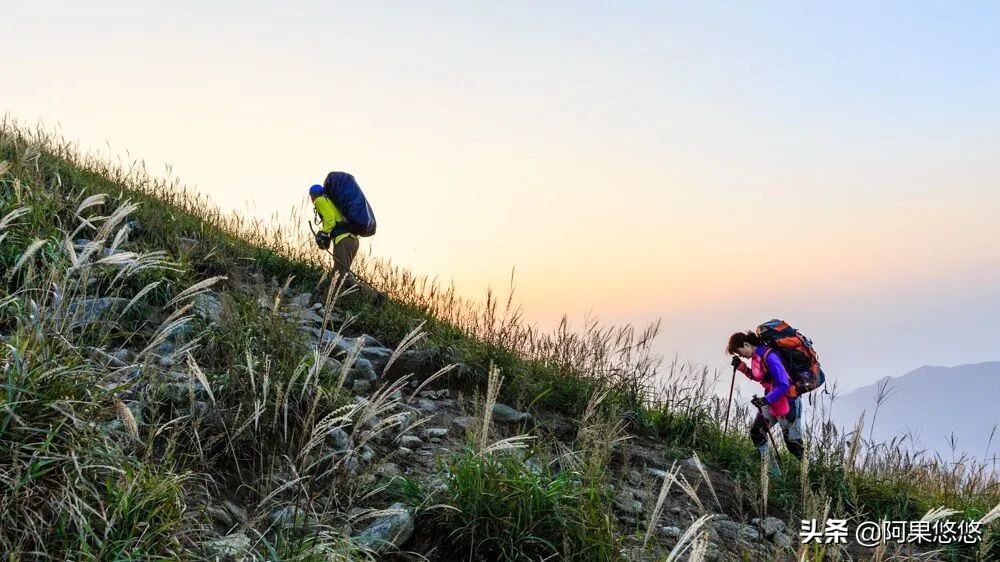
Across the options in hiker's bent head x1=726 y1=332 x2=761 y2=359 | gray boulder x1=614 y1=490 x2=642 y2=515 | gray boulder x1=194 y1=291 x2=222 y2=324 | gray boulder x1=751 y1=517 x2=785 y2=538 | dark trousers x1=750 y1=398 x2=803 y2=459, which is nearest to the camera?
gray boulder x1=614 y1=490 x2=642 y2=515

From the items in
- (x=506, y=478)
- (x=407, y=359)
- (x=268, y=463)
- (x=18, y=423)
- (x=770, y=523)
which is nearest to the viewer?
(x=18, y=423)

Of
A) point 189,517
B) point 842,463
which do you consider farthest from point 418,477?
point 842,463

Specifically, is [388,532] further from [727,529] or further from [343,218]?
[343,218]

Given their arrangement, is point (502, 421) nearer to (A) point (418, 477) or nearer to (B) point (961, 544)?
(A) point (418, 477)

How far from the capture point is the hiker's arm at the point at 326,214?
860cm

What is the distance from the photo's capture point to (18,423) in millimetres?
2742

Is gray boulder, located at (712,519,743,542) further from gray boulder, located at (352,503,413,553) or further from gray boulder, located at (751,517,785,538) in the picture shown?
gray boulder, located at (352,503,413,553)

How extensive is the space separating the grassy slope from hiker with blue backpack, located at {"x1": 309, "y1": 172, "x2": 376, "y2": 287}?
410 mm

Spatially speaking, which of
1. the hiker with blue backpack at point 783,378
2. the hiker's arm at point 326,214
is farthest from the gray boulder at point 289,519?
the hiker's arm at point 326,214

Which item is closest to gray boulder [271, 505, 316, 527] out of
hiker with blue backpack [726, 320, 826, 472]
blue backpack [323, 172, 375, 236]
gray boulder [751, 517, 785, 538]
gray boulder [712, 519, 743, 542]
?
gray boulder [712, 519, 743, 542]

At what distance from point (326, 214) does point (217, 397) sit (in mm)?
4812

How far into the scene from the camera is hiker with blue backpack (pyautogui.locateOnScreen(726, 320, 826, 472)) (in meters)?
6.55

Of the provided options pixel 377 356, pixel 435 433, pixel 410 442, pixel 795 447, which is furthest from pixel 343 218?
pixel 795 447

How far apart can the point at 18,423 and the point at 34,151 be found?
6.80m
